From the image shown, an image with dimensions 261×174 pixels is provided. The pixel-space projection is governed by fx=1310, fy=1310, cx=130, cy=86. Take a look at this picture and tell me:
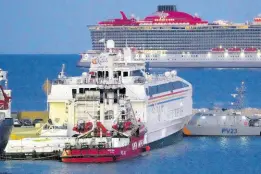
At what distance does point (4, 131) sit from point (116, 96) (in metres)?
6.55

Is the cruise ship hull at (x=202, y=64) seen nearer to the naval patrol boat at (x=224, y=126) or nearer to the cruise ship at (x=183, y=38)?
the cruise ship at (x=183, y=38)

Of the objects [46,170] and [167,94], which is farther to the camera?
[167,94]

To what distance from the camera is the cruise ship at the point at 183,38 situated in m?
177

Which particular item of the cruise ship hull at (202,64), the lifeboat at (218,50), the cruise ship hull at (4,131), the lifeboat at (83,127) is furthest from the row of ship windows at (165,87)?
the lifeboat at (218,50)

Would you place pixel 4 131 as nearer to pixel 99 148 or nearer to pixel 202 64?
pixel 99 148

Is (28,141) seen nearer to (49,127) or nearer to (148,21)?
(49,127)

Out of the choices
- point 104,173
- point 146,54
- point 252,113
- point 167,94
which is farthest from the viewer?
point 146,54

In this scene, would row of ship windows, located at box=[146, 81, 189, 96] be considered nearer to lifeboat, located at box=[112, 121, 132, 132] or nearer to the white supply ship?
the white supply ship

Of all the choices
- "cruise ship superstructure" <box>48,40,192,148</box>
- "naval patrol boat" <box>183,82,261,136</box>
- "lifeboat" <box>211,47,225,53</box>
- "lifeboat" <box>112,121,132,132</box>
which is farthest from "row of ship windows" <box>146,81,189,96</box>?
"lifeboat" <box>211,47,225,53</box>

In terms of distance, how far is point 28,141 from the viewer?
5003cm

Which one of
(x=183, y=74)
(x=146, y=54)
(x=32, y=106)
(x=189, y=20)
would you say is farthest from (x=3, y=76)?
(x=189, y=20)

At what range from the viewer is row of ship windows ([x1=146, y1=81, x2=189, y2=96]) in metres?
54.0

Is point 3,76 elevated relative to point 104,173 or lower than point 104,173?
elevated

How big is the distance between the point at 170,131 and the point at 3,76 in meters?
9.34
